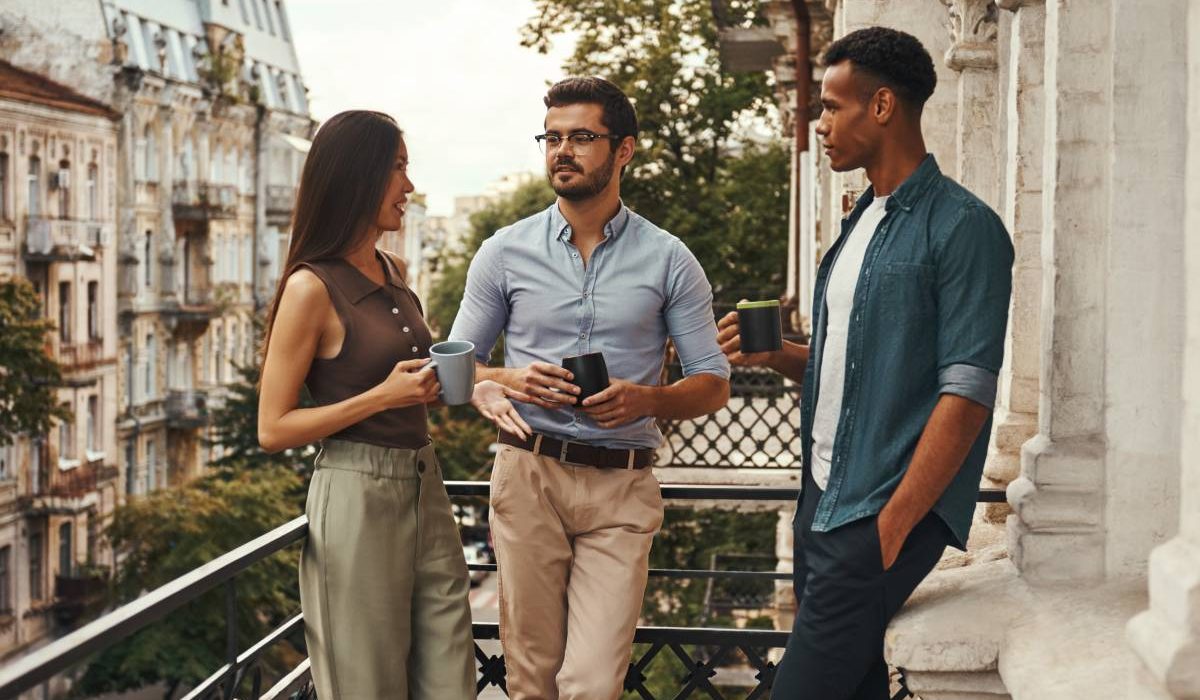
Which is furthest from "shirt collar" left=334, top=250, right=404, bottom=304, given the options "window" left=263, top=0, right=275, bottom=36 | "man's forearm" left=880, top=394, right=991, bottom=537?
"window" left=263, top=0, right=275, bottom=36

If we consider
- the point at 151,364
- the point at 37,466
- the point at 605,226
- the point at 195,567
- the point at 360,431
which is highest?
the point at 605,226

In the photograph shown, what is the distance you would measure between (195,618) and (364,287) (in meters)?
27.7

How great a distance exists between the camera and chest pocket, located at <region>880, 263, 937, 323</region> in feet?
10.3

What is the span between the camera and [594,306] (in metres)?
4.14

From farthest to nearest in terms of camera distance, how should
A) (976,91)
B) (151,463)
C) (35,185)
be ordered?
(151,463) < (35,185) < (976,91)

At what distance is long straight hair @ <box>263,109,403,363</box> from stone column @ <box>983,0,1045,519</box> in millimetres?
2118

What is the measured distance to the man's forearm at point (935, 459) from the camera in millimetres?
3068

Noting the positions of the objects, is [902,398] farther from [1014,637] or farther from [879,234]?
[1014,637]

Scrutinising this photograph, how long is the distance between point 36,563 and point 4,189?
9896mm

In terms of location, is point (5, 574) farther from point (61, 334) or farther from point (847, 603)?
point (847, 603)

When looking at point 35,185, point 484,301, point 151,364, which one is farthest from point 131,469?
point 484,301

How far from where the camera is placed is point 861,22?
913 cm

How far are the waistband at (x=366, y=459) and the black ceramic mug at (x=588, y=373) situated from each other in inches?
18.4

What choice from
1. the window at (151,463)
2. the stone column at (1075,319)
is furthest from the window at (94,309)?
the stone column at (1075,319)
